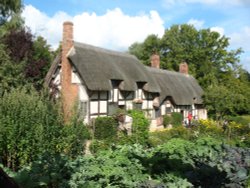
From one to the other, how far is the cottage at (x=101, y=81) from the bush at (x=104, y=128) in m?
0.79

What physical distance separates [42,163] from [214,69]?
4297cm

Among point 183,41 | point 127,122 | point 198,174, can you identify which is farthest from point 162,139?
point 183,41

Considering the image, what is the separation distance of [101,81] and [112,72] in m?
1.94

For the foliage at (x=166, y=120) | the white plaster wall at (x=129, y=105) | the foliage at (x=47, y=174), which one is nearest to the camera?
the foliage at (x=47, y=174)

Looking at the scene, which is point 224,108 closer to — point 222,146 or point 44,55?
point 44,55

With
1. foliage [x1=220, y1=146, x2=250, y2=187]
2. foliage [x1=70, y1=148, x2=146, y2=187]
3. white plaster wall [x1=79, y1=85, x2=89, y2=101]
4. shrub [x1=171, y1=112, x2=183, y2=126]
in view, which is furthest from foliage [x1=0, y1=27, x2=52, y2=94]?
shrub [x1=171, y1=112, x2=183, y2=126]

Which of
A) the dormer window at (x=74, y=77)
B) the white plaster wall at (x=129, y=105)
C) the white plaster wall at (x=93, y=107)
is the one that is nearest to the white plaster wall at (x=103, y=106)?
the white plaster wall at (x=93, y=107)

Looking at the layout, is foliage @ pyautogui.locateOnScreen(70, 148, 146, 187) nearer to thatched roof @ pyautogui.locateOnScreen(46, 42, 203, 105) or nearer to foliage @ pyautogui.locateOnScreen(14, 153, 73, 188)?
foliage @ pyautogui.locateOnScreen(14, 153, 73, 188)

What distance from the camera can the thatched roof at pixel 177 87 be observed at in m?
32.8

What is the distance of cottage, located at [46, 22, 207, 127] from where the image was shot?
2238 cm

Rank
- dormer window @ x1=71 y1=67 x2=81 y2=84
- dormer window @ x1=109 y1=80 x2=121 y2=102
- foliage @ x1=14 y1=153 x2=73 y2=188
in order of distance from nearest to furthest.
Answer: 1. foliage @ x1=14 y1=153 x2=73 y2=188
2. dormer window @ x1=71 y1=67 x2=81 y2=84
3. dormer window @ x1=109 y1=80 x2=121 y2=102

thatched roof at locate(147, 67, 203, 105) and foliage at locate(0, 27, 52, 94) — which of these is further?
thatched roof at locate(147, 67, 203, 105)

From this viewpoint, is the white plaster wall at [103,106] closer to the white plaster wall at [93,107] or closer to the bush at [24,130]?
the white plaster wall at [93,107]

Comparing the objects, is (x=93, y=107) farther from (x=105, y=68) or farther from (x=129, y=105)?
(x=129, y=105)
